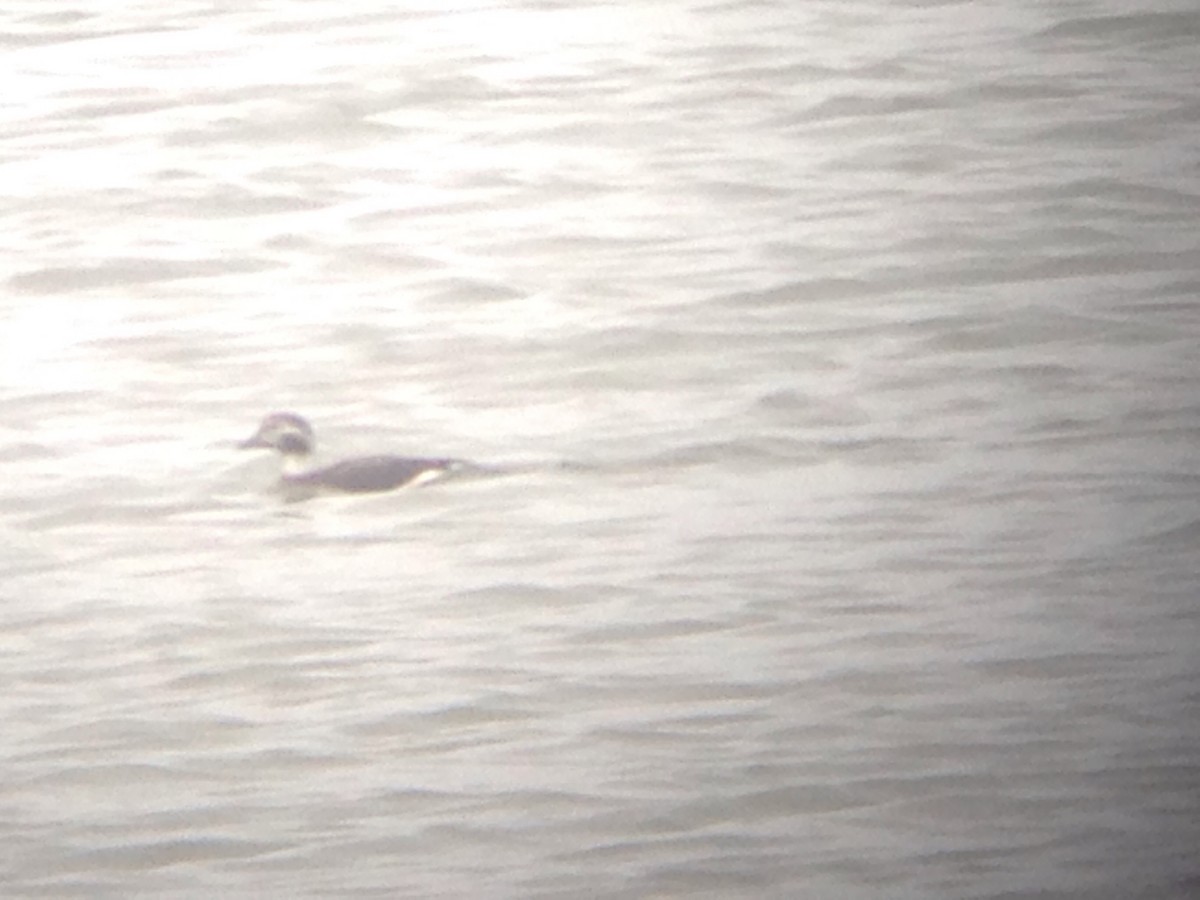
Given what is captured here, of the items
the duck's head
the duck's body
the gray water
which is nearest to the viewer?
the gray water

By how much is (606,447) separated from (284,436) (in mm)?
890

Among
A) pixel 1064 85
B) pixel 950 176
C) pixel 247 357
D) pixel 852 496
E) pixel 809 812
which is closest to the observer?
pixel 809 812

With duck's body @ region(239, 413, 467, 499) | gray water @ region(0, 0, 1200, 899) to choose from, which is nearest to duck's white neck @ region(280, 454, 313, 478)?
duck's body @ region(239, 413, 467, 499)

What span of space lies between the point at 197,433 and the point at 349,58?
380 centimetres

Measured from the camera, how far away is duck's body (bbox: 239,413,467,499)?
313 inches

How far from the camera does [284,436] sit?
8156 mm

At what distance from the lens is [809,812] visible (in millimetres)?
6031

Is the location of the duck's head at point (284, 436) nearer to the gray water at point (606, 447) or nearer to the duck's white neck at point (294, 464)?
the duck's white neck at point (294, 464)

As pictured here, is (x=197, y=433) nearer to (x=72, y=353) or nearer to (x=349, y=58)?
(x=72, y=353)

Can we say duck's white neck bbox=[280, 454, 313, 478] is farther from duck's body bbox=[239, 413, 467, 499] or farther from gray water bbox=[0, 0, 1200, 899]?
gray water bbox=[0, 0, 1200, 899]

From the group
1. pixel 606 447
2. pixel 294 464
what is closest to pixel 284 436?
pixel 294 464

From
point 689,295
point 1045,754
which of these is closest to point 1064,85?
point 689,295

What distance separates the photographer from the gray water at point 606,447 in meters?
6.10

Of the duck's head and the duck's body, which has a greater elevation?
the duck's head
